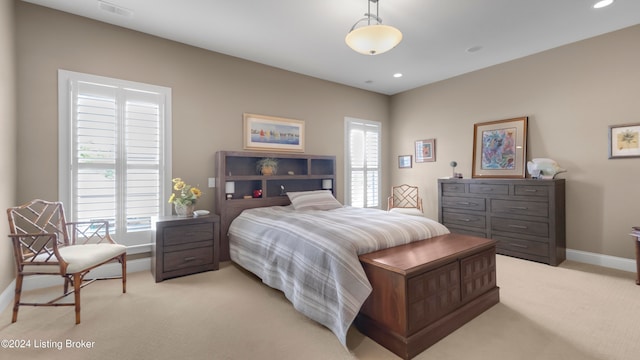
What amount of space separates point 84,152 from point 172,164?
897mm

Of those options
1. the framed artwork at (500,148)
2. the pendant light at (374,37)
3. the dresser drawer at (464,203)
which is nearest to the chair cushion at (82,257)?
the pendant light at (374,37)

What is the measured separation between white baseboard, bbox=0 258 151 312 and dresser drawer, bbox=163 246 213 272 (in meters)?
0.58

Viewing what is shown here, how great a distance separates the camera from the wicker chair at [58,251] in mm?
2205

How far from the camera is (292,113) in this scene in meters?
4.82

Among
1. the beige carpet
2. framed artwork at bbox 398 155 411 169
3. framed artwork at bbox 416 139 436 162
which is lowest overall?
the beige carpet

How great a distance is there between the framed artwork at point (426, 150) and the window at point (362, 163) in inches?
32.6

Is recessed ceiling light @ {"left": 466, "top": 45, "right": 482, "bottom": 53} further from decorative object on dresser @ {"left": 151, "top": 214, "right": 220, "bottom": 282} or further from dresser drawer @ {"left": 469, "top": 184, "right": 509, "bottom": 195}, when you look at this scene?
decorative object on dresser @ {"left": 151, "top": 214, "right": 220, "bottom": 282}

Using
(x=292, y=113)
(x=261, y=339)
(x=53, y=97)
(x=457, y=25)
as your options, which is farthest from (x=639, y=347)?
(x=53, y=97)

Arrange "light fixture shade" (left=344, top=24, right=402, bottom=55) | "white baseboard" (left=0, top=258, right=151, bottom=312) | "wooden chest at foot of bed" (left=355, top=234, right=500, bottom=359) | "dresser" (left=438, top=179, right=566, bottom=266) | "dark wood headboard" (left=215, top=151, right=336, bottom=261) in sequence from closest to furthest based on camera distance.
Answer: "wooden chest at foot of bed" (left=355, top=234, right=500, bottom=359), "light fixture shade" (left=344, top=24, right=402, bottom=55), "white baseboard" (left=0, top=258, right=151, bottom=312), "dresser" (left=438, top=179, right=566, bottom=266), "dark wood headboard" (left=215, top=151, right=336, bottom=261)

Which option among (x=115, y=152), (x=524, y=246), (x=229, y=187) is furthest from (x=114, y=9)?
(x=524, y=246)

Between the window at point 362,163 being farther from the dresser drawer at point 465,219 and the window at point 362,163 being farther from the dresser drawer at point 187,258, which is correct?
the dresser drawer at point 187,258

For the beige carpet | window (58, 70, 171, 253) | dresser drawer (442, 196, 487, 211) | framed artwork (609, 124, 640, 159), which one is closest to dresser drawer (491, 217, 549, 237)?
dresser drawer (442, 196, 487, 211)

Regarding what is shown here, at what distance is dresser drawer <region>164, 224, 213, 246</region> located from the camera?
3174mm

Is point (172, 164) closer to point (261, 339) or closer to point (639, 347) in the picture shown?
point (261, 339)
